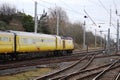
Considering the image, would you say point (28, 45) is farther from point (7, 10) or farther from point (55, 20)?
point (55, 20)

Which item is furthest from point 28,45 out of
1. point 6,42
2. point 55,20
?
point 55,20

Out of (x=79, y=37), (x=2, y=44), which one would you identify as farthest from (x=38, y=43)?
(x=79, y=37)

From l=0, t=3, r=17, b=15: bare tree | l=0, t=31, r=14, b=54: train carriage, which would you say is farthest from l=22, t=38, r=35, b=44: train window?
l=0, t=3, r=17, b=15: bare tree

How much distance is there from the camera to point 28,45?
33281 mm

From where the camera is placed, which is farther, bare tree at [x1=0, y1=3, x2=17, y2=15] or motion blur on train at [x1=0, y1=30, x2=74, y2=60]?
bare tree at [x1=0, y1=3, x2=17, y2=15]

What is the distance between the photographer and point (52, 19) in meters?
86.3

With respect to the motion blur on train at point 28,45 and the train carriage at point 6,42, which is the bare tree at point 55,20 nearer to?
the motion blur on train at point 28,45

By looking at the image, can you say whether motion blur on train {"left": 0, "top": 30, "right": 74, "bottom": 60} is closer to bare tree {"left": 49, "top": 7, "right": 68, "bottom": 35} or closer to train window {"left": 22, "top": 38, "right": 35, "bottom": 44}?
train window {"left": 22, "top": 38, "right": 35, "bottom": 44}

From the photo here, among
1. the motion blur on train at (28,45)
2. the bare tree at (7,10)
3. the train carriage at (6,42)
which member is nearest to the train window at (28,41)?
the motion blur on train at (28,45)

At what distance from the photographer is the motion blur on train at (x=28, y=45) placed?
28594mm

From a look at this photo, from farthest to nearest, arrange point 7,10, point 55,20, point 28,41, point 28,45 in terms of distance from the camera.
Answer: point 55,20
point 7,10
point 28,41
point 28,45

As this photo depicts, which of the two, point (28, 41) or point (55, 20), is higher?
point (55, 20)

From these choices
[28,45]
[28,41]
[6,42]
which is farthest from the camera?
[28,41]

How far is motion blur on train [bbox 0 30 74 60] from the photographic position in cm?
2859
